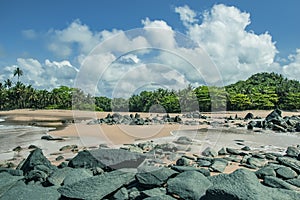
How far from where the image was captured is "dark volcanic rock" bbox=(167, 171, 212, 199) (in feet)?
17.1

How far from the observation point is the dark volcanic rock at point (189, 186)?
5.21 m

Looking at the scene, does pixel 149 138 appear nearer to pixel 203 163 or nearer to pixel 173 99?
pixel 203 163

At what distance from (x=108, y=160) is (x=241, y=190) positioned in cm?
413

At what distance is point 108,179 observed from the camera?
5801 mm

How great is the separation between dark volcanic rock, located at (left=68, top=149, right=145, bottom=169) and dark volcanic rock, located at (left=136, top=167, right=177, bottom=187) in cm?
141

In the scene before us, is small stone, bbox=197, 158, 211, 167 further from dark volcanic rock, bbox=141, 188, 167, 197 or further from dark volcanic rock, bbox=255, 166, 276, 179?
dark volcanic rock, bbox=141, 188, 167, 197

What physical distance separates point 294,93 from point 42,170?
61.8 m

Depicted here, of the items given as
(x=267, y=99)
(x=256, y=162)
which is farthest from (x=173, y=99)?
(x=256, y=162)

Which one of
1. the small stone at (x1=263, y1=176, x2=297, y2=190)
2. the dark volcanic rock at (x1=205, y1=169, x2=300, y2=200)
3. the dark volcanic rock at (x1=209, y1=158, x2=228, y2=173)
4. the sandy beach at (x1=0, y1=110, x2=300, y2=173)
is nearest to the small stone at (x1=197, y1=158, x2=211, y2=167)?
the dark volcanic rock at (x1=209, y1=158, x2=228, y2=173)

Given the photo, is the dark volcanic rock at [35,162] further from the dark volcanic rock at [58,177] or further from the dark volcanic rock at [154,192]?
the dark volcanic rock at [154,192]

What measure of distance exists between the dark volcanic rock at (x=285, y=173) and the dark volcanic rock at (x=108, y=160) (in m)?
3.85

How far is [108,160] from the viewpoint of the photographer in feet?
24.8

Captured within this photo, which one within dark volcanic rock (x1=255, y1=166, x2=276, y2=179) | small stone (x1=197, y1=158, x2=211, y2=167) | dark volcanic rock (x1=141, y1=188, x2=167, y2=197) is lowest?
dark volcanic rock (x1=141, y1=188, x2=167, y2=197)

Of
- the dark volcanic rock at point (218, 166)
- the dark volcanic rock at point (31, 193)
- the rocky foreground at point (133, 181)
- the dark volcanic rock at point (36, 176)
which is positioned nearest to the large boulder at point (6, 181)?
the rocky foreground at point (133, 181)
